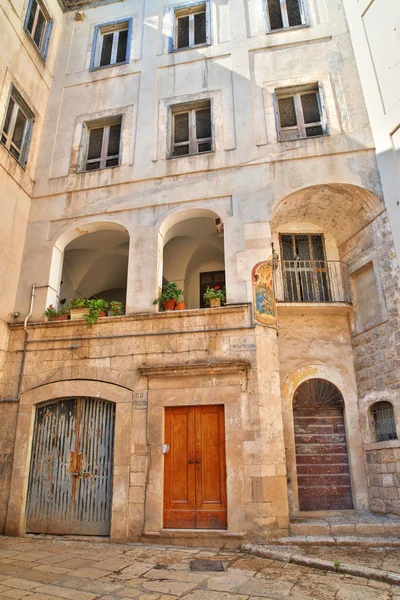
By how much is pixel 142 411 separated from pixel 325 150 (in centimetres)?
677

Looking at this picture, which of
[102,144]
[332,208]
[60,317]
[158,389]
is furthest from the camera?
[102,144]

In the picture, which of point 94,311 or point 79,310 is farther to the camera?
point 79,310

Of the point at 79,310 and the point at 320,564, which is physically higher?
the point at 79,310

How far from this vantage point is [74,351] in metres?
8.55

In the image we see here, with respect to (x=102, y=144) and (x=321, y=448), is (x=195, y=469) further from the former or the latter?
(x=102, y=144)

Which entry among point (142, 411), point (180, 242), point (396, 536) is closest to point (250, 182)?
point (180, 242)

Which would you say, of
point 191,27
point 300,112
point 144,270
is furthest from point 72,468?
point 191,27

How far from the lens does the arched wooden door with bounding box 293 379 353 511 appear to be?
8.64 meters

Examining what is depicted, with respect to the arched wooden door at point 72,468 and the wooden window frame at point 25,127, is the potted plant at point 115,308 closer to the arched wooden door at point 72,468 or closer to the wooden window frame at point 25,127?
the arched wooden door at point 72,468

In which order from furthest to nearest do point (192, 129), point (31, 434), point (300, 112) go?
point (192, 129) < point (300, 112) < point (31, 434)

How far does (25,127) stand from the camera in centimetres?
1086

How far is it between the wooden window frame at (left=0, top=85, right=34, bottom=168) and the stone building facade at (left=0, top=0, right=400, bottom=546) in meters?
0.10

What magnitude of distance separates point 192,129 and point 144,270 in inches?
159

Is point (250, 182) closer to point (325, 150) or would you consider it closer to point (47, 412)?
point (325, 150)
